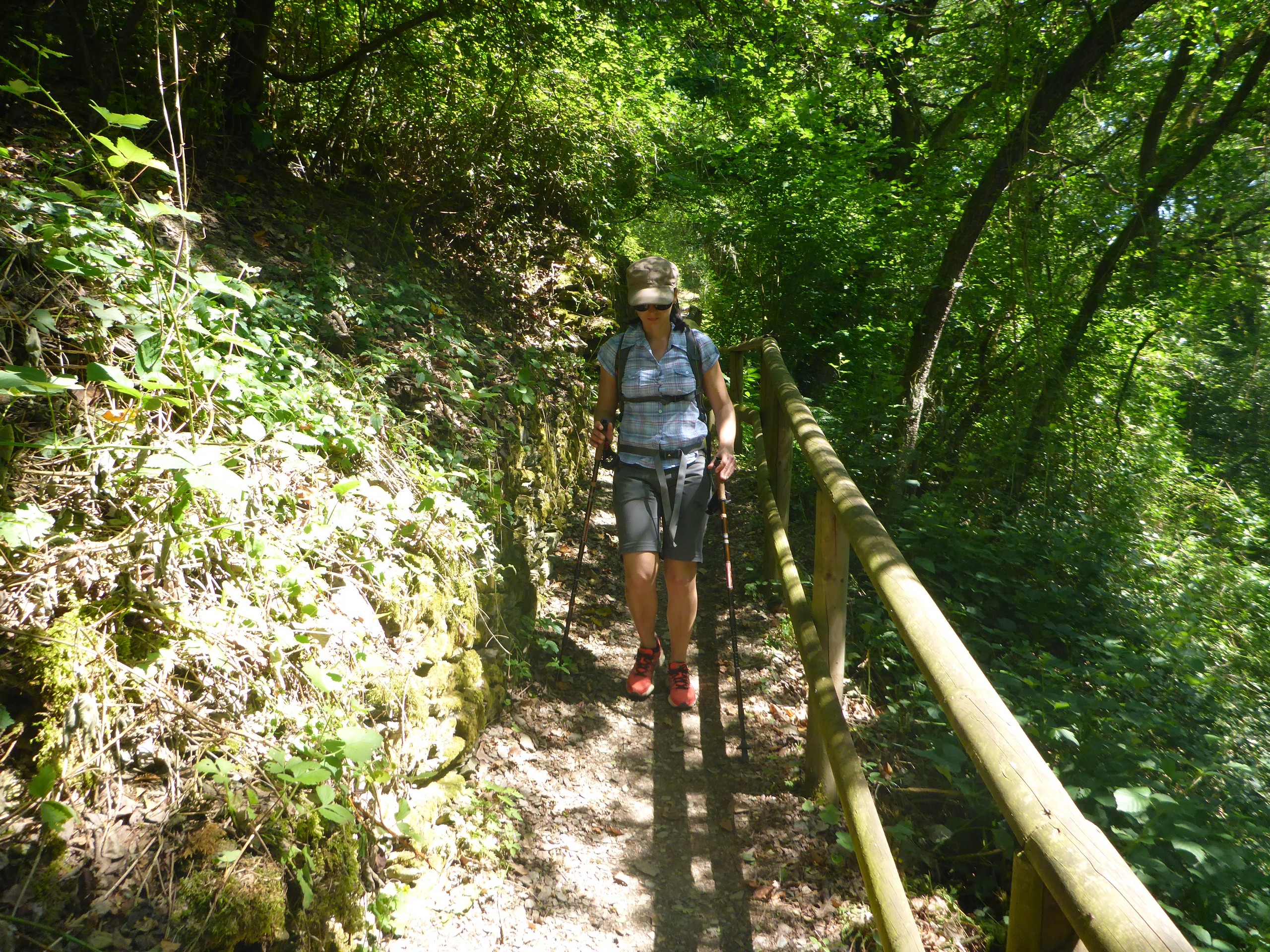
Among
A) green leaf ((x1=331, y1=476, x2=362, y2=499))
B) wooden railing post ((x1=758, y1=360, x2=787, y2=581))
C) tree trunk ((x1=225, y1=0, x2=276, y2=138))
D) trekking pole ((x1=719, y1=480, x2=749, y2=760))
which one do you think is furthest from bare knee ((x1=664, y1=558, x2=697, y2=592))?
tree trunk ((x1=225, y1=0, x2=276, y2=138))

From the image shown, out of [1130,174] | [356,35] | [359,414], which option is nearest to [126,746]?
[359,414]

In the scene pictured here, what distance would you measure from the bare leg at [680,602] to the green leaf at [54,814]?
2.62m

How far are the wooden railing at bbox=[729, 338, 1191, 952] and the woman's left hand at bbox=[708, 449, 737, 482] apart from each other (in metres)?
0.38

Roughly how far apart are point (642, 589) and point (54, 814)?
2574mm

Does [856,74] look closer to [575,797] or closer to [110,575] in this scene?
[575,797]

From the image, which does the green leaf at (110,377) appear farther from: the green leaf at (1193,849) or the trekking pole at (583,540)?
the green leaf at (1193,849)

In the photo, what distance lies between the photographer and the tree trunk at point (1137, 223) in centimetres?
610

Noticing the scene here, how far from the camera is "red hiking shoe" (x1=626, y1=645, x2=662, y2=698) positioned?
397cm

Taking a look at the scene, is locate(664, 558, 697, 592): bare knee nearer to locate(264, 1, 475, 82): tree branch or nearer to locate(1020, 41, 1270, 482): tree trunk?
locate(1020, 41, 1270, 482): tree trunk

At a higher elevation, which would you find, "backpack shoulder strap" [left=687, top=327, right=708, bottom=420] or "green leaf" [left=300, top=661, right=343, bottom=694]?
"backpack shoulder strap" [left=687, top=327, right=708, bottom=420]

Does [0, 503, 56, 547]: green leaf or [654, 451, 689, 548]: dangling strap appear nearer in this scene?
[0, 503, 56, 547]: green leaf

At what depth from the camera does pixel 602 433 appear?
4.00m

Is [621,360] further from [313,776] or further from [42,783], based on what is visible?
[42,783]

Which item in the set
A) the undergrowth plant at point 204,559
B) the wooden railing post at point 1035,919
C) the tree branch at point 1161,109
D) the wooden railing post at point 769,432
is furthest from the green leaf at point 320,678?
the tree branch at point 1161,109
